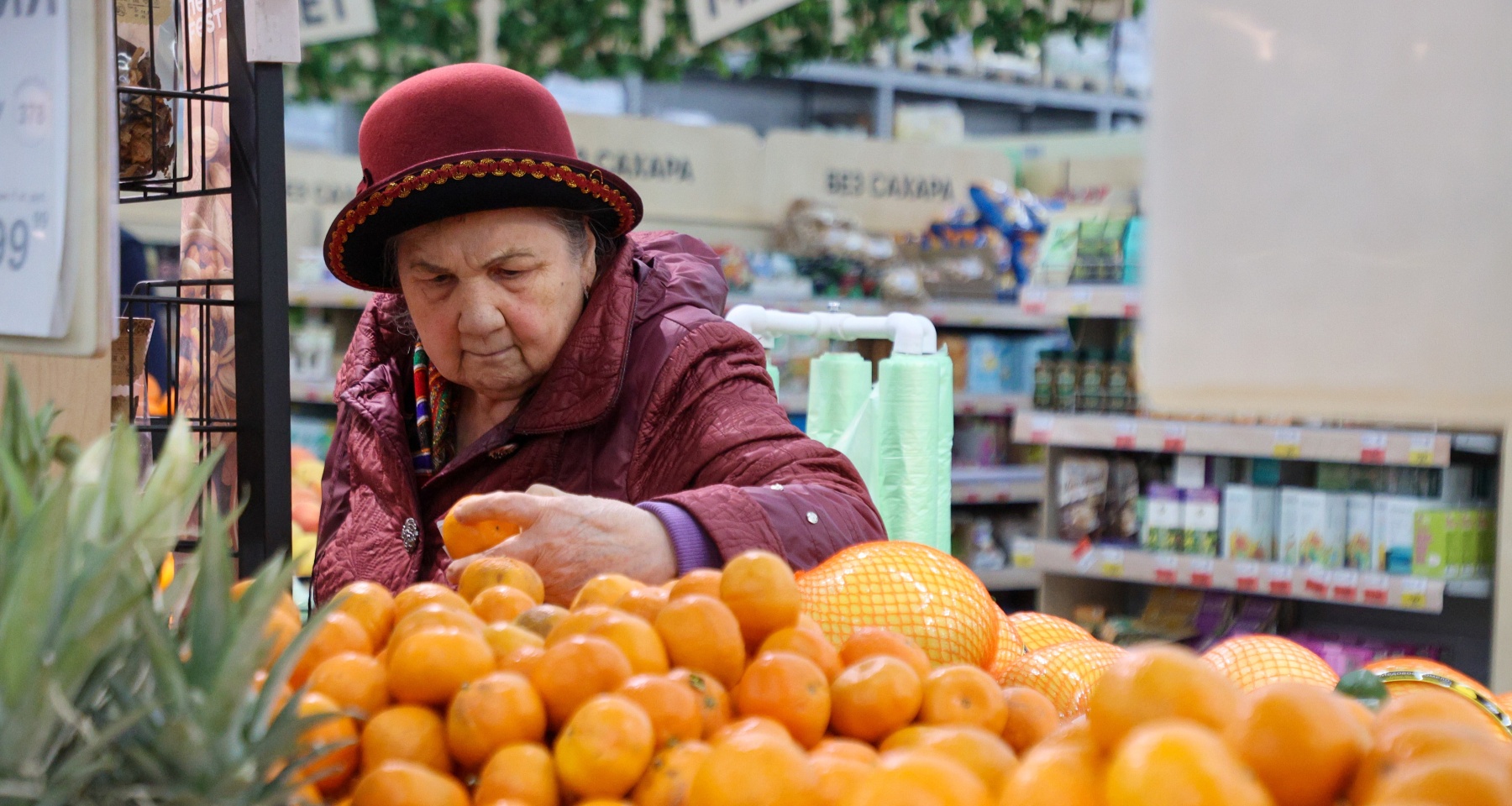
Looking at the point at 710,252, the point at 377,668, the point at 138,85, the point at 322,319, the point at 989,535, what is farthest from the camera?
the point at 989,535

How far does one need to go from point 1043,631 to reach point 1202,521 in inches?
120

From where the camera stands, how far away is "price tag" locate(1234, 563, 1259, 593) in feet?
13.5

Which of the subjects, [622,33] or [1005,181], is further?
[1005,181]

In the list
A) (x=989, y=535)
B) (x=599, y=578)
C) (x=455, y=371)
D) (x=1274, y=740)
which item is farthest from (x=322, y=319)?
(x=1274, y=740)

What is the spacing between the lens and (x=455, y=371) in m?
1.85

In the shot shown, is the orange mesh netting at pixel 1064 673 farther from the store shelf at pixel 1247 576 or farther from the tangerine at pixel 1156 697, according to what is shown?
the store shelf at pixel 1247 576

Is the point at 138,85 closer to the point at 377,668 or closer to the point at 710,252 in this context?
the point at 710,252

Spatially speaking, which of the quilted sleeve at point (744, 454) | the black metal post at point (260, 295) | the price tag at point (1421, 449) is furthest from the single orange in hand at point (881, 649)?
the price tag at point (1421, 449)

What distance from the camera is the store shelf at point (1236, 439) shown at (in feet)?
12.5

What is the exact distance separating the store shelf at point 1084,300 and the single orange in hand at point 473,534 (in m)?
3.25

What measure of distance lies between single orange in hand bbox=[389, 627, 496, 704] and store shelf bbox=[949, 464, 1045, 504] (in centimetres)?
501

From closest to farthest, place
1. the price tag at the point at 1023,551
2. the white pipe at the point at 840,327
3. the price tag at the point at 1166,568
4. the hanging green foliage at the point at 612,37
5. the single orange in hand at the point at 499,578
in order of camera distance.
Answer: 1. the single orange in hand at the point at 499,578
2. the white pipe at the point at 840,327
3. the price tag at the point at 1166,568
4. the price tag at the point at 1023,551
5. the hanging green foliage at the point at 612,37

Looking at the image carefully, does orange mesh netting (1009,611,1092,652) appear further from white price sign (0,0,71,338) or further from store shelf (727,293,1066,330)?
store shelf (727,293,1066,330)

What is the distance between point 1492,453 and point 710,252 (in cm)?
284
